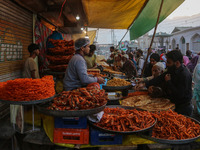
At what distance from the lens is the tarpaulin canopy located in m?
5.25

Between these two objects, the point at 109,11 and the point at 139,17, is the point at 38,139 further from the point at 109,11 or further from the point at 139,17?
the point at 139,17

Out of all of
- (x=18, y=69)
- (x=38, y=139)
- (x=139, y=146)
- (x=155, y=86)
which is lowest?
(x=139, y=146)

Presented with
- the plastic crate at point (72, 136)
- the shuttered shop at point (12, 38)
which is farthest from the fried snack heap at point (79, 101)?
the shuttered shop at point (12, 38)

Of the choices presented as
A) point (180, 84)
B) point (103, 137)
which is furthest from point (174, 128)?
point (180, 84)

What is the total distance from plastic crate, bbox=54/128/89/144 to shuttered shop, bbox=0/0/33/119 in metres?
2.87

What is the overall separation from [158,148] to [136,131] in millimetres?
453

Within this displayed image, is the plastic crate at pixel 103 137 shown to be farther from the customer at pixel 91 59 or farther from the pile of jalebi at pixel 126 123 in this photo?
the customer at pixel 91 59

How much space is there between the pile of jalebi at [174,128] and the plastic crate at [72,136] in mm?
976

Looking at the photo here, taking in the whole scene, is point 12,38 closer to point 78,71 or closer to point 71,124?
point 78,71

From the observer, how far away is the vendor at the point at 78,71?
118 inches

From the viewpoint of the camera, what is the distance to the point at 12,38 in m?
4.60

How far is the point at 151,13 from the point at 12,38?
5.02 metres

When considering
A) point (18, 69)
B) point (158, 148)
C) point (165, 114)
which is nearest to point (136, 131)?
point (158, 148)

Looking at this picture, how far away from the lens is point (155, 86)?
4.18 metres
